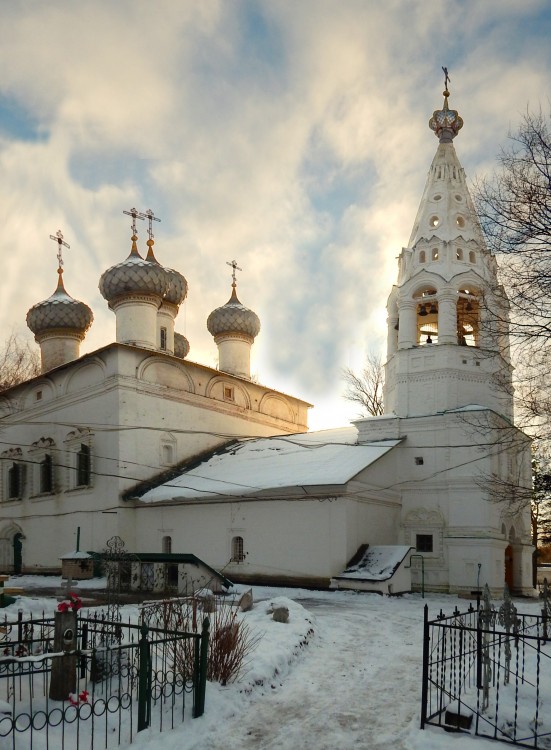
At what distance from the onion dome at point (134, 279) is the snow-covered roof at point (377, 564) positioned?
1413 centimetres

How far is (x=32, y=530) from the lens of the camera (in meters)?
27.9

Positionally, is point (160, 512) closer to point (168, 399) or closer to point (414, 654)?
point (168, 399)

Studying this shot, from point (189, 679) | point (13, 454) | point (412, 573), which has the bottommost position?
point (412, 573)

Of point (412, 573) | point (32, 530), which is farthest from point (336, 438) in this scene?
point (32, 530)

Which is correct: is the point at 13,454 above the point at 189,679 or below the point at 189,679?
above

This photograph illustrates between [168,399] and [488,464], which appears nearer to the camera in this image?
[488,464]

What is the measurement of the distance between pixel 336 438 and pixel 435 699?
17416 millimetres

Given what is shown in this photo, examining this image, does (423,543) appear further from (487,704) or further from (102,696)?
(102,696)

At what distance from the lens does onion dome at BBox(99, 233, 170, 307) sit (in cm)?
2778

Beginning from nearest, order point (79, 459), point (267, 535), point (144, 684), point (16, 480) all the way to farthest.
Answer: point (144, 684), point (267, 535), point (79, 459), point (16, 480)

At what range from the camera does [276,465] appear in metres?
22.7

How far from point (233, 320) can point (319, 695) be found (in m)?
24.9

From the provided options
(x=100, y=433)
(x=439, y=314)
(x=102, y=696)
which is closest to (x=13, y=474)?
(x=100, y=433)

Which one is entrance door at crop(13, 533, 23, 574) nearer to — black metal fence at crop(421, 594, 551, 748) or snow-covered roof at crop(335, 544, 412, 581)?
snow-covered roof at crop(335, 544, 412, 581)
